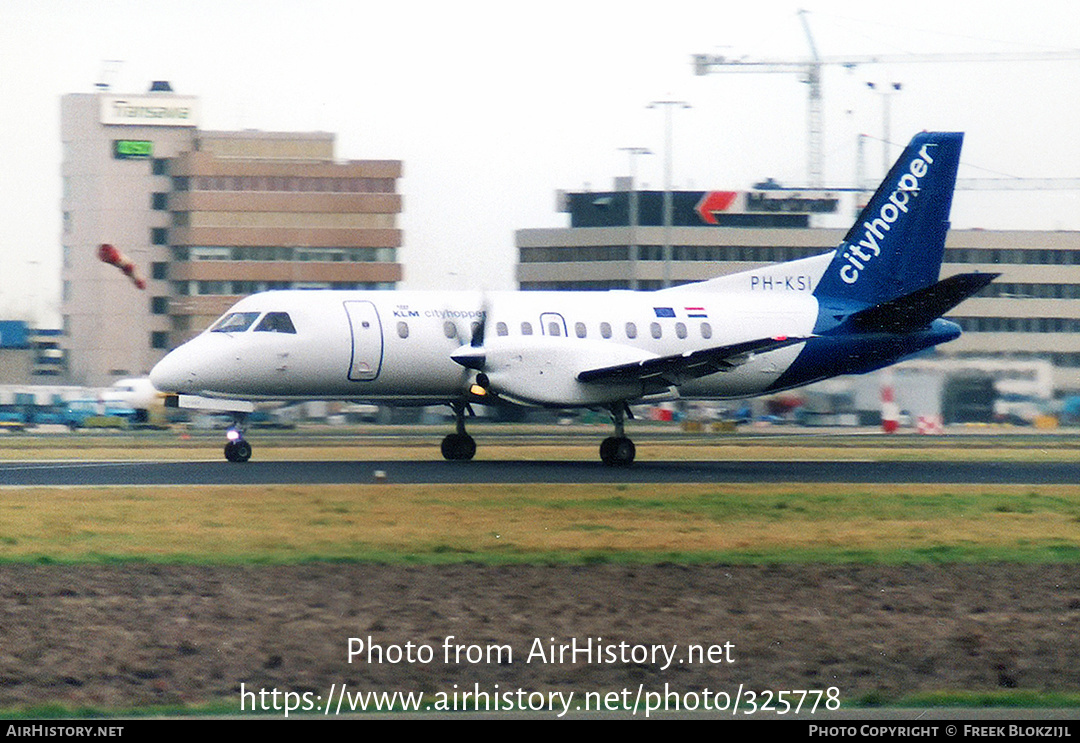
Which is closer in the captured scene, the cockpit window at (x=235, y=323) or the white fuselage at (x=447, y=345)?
the white fuselage at (x=447, y=345)

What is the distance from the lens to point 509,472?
92.1 ft

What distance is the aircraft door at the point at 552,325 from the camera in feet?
104

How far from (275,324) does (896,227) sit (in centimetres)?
1539

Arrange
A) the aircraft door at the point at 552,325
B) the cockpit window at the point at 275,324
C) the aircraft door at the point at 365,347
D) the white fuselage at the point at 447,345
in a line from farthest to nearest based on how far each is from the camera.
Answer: the aircraft door at the point at 552,325 → the aircraft door at the point at 365,347 → the cockpit window at the point at 275,324 → the white fuselage at the point at 447,345

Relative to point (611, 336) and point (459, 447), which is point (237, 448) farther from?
point (611, 336)

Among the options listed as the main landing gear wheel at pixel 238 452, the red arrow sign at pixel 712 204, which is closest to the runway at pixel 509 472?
the main landing gear wheel at pixel 238 452

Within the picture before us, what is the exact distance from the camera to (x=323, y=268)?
206 feet

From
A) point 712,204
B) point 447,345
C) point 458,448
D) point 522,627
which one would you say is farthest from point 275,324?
point 712,204

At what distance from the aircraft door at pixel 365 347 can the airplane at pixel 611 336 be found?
0.03m

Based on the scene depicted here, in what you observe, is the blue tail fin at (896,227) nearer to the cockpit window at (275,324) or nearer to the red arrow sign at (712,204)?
the cockpit window at (275,324)

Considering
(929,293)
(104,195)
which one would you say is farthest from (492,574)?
(104,195)

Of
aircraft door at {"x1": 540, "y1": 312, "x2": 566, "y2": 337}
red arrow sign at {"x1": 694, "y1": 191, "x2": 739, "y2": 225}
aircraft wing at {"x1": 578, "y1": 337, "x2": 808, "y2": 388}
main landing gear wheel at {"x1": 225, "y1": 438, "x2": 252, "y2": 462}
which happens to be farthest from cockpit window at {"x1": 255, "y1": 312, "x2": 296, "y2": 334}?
red arrow sign at {"x1": 694, "y1": 191, "x2": 739, "y2": 225}
